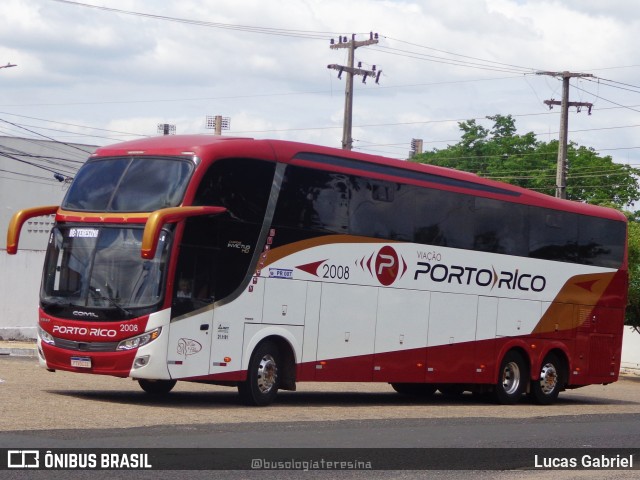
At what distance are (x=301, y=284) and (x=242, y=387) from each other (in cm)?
194

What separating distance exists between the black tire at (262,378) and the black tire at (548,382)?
7496mm

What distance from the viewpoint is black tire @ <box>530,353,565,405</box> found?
972 inches

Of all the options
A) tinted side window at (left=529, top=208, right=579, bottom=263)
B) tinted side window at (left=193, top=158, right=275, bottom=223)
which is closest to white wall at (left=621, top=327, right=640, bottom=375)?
tinted side window at (left=529, top=208, right=579, bottom=263)

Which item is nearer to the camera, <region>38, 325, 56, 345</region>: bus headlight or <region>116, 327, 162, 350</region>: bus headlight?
<region>116, 327, 162, 350</region>: bus headlight

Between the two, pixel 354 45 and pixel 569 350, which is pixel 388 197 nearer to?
pixel 569 350

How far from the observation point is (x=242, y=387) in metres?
18.7

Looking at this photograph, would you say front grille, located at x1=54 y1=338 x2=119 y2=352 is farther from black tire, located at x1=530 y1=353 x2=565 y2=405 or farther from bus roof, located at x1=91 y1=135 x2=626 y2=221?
black tire, located at x1=530 y1=353 x2=565 y2=405

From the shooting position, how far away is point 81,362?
687 inches

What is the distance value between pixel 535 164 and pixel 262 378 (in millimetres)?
67530

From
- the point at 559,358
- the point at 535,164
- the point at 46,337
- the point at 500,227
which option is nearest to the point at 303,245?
the point at 46,337

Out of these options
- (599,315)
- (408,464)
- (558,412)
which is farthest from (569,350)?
(408,464)

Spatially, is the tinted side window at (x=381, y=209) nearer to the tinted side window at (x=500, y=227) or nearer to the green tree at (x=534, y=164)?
the tinted side window at (x=500, y=227)

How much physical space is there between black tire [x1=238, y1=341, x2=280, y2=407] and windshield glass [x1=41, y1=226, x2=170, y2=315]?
2244 mm

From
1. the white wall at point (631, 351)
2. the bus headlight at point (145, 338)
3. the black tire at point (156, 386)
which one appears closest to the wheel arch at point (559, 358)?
the black tire at point (156, 386)
